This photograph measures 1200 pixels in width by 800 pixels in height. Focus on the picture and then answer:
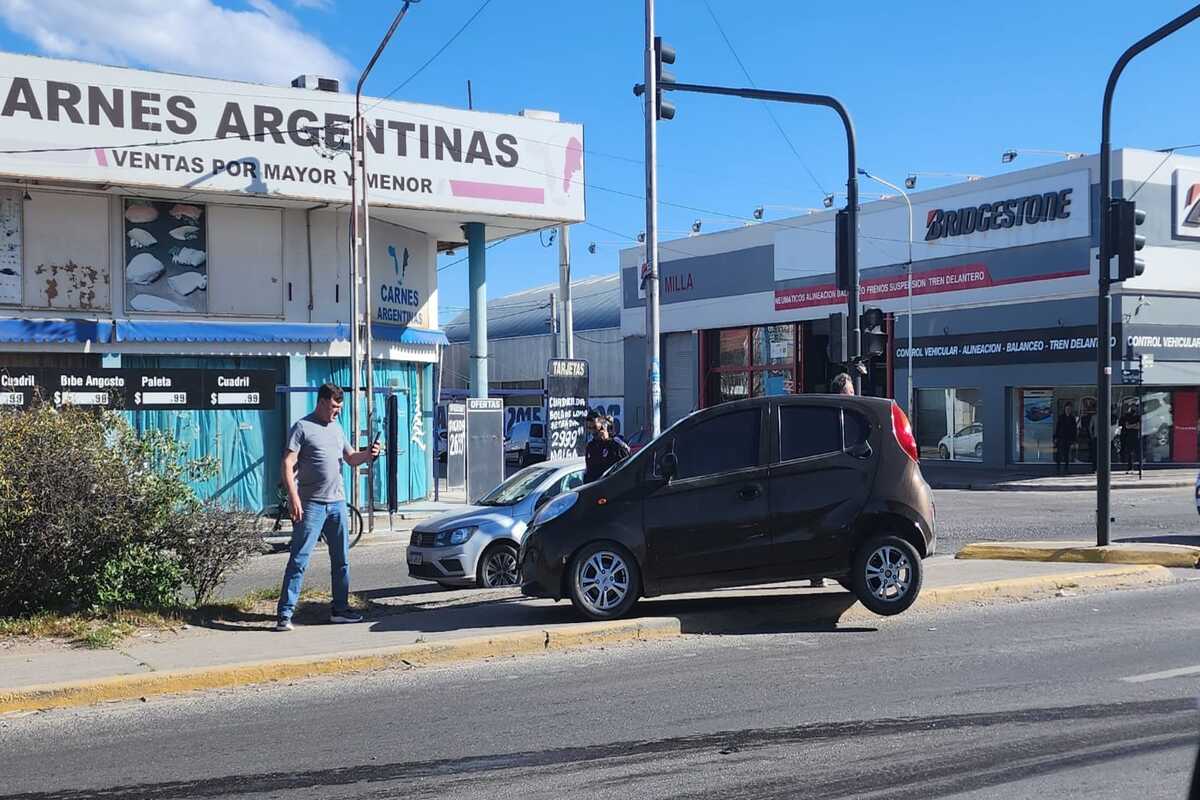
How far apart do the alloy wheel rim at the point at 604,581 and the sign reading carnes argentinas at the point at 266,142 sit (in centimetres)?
1489

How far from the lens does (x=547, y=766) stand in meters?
5.96

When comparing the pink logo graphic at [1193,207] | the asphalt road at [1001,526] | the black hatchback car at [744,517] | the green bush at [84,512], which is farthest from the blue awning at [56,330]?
the pink logo graphic at [1193,207]

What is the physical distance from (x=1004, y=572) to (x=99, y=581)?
868cm

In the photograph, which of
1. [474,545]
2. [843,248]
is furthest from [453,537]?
[843,248]

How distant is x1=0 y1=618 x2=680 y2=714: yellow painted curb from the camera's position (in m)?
7.34

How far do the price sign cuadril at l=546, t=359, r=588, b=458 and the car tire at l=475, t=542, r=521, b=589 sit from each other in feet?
30.1

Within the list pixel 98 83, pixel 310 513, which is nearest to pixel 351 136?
pixel 98 83

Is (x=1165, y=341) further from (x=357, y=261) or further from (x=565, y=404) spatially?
(x=357, y=261)

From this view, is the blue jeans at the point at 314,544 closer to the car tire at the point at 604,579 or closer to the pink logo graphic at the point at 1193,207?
the car tire at the point at 604,579

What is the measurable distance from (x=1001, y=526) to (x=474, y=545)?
11.2 meters

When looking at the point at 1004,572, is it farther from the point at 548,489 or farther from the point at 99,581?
the point at 99,581

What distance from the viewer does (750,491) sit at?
968 centimetres

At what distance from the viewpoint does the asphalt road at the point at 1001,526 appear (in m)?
14.1

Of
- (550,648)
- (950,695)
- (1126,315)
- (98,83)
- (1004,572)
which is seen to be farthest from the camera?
(1126,315)
